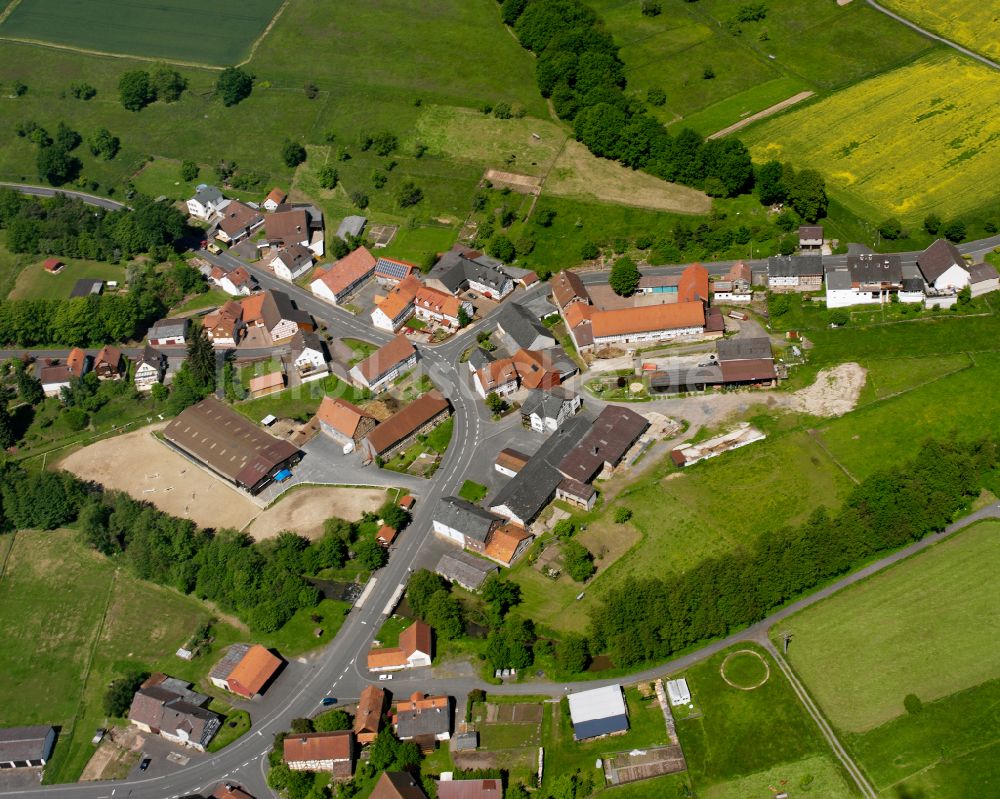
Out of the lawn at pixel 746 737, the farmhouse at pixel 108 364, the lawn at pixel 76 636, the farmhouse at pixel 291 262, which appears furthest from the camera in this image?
the farmhouse at pixel 291 262

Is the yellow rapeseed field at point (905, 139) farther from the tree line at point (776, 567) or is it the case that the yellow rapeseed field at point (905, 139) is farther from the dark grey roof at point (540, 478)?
the dark grey roof at point (540, 478)

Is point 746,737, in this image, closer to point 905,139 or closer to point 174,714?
point 174,714

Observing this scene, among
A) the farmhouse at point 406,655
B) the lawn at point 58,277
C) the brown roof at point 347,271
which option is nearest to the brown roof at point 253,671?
the farmhouse at point 406,655

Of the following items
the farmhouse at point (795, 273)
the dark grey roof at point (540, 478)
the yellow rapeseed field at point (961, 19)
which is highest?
the yellow rapeseed field at point (961, 19)

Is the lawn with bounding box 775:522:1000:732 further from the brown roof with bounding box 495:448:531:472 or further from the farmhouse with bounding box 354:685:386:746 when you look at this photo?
the farmhouse with bounding box 354:685:386:746

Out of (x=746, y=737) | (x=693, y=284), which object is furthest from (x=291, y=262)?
(x=746, y=737)

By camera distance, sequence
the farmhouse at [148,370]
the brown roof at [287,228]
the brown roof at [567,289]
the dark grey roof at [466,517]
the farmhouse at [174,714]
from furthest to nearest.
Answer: the brown roof at [287,228] → the farmhouse at [148,370] → the brown roof at [567,289] → the dark grey roof at [466,517] → the farmhouse at [174,714]
